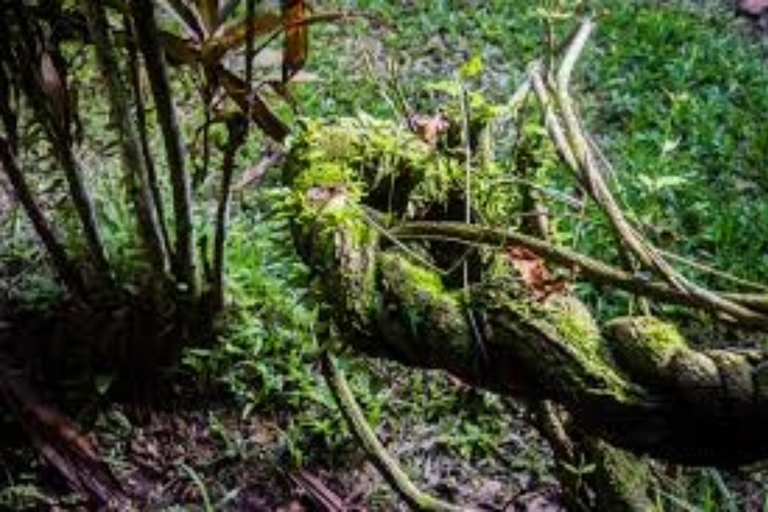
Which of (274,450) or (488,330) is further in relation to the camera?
(274,450)

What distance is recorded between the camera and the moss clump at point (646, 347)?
1.69m

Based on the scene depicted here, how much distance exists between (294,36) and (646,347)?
3.81 feet

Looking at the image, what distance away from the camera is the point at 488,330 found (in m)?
1.87

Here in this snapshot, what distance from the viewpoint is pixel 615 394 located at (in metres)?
1.71

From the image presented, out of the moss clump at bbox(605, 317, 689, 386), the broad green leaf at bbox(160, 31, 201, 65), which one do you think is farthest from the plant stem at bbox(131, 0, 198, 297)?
the moss clump at bbox(605, 317, 689, 386)

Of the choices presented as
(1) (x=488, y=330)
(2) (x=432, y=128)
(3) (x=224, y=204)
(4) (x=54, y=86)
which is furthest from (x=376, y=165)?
(4) (x=54, y=86)

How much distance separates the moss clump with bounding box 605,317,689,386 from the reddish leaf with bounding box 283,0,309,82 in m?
1.07

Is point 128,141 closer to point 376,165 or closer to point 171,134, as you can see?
point 171,134

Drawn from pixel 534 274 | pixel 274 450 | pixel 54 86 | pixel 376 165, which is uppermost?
pixel 54 86

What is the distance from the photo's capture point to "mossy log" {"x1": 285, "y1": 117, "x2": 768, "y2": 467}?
1.64m

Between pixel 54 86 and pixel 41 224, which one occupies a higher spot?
pixel 54 86

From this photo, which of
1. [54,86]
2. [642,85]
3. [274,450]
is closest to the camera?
[54,86]

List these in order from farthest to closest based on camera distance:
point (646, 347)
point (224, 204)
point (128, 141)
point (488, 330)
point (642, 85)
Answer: point (642, 85) → point (224, 204) → point (128, 141) → point (488, 330) → point (646, 347)

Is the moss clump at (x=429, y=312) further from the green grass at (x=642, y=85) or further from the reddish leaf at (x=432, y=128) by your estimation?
the green grass at (x=642, y=85)
